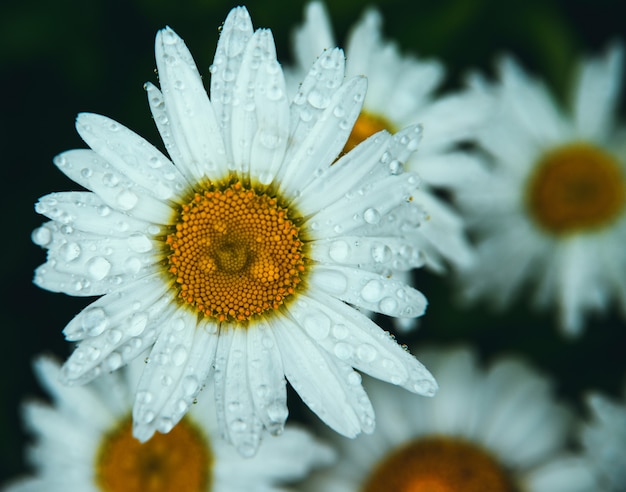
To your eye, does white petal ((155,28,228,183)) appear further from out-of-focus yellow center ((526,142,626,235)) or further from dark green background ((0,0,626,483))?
out-of-focus yellow center ((526,142,626,235))

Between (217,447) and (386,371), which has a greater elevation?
(386,371)

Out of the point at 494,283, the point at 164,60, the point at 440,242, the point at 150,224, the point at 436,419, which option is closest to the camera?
the point at 164,60

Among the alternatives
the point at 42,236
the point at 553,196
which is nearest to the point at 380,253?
the point at 42,236

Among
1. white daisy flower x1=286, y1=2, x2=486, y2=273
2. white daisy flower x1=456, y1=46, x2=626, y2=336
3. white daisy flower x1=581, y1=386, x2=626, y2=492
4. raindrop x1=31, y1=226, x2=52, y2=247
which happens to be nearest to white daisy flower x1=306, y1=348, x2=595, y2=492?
white daisy flower x1=581, y1=386, x2=626, y2=492

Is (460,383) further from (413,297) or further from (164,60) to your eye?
(164,60)

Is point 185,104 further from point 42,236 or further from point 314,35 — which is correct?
point 314,35

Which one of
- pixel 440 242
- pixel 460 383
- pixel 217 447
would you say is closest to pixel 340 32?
pixel 440 242
